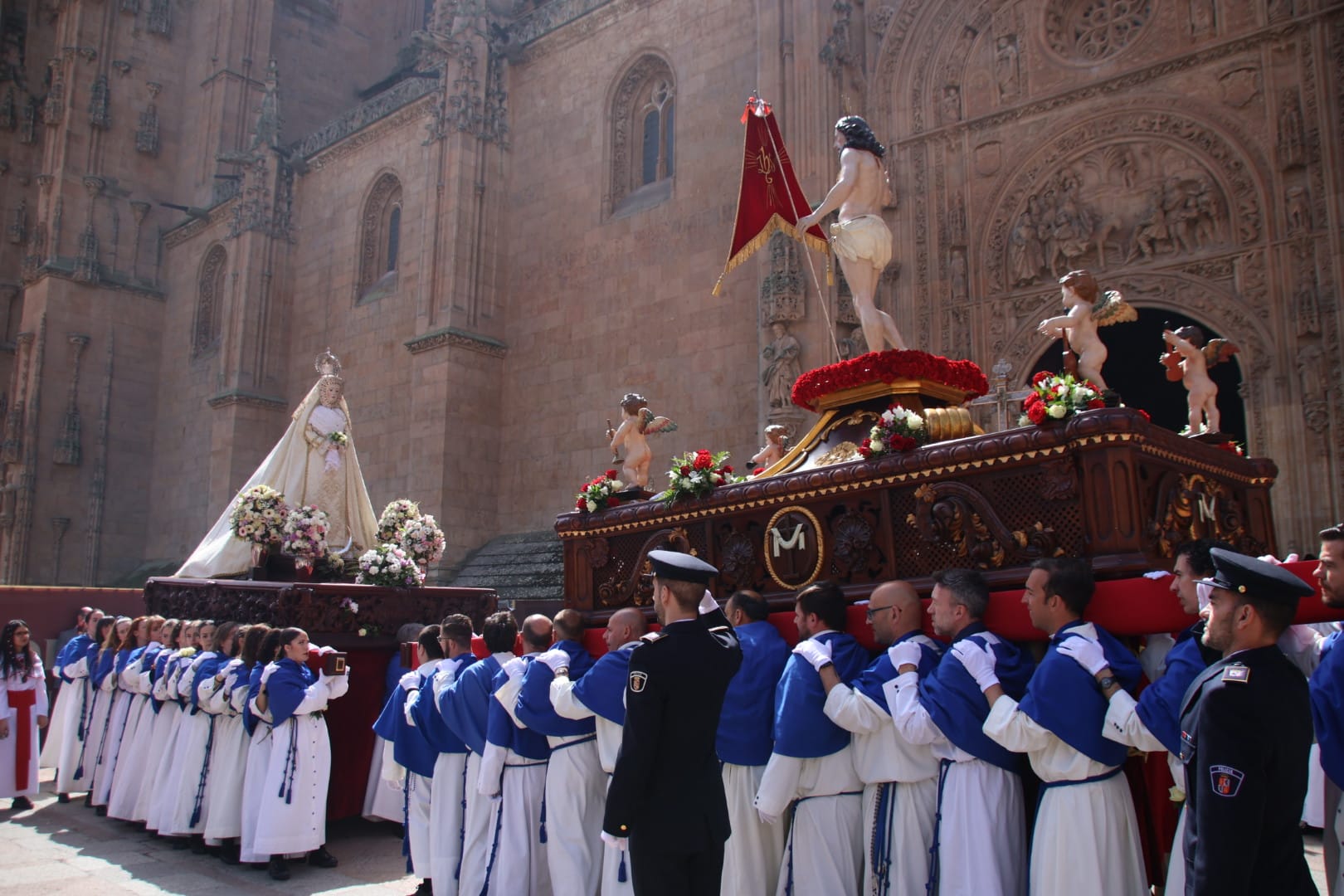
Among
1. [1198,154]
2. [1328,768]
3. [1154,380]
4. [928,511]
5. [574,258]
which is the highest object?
[574,258]

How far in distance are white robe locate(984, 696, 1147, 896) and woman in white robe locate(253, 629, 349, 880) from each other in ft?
19.1

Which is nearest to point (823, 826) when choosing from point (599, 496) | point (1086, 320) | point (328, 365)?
point (599, 496)

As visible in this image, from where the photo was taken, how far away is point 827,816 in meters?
5.68

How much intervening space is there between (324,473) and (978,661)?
9.14 m

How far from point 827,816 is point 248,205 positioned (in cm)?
2838

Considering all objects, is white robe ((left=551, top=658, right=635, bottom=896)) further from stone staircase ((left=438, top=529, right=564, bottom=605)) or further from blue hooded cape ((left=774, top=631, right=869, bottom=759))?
stone staircase ((left=438, top=529, right=564, bottom=605))

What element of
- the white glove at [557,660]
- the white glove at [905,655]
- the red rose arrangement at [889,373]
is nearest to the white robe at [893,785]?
the white glove at [905,655]

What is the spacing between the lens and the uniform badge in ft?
11.0

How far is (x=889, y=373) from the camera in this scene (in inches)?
279

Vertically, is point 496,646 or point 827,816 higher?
point 496,646

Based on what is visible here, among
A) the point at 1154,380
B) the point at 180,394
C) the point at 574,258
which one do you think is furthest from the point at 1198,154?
the point at 180,394

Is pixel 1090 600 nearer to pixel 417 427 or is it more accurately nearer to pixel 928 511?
pixel 928 511

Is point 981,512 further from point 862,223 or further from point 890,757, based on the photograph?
point 862,223

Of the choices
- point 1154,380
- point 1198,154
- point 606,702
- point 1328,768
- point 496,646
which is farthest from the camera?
point 1154,380
